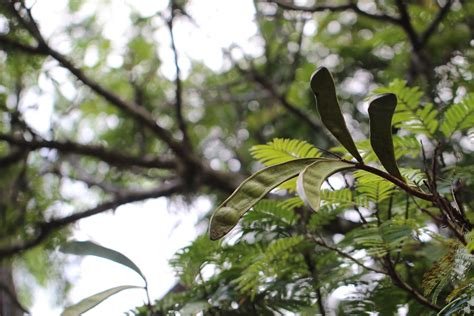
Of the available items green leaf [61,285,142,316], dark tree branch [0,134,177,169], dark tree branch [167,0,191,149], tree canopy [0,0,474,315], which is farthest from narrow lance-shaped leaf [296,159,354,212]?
dark tree branch [0,134,177,169]

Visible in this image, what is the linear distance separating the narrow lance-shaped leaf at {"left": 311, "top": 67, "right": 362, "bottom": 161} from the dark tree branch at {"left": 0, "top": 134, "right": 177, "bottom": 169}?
79cm

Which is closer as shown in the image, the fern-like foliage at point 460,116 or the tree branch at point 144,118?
the fern-like foliage at point 460,116

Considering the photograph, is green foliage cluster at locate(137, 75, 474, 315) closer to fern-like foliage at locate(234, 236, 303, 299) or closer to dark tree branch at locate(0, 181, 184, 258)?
fern-like foliage at locate(234, 236, 303, 299)

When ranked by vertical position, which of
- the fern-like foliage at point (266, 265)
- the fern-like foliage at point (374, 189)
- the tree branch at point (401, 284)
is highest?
the fern-like foliage at point (374, 189)

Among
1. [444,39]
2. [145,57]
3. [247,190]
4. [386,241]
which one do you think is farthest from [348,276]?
[145,57]

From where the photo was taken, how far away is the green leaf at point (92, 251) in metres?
0.52

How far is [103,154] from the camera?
1.27 metres

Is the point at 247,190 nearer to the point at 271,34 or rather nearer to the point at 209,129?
the point at 271,34

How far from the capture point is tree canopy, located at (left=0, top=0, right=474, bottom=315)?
465 millimetres

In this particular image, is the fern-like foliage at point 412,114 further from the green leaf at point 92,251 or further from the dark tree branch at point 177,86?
the dark tree branch at point 177,86

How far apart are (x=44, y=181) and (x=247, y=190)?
3.89 feet

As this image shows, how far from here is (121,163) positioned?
50.6 inches

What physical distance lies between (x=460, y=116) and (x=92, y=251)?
414 millimetres

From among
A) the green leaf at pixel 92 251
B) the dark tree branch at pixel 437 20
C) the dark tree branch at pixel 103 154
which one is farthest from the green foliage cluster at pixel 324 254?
the dark tree branch at pixel 103 154
